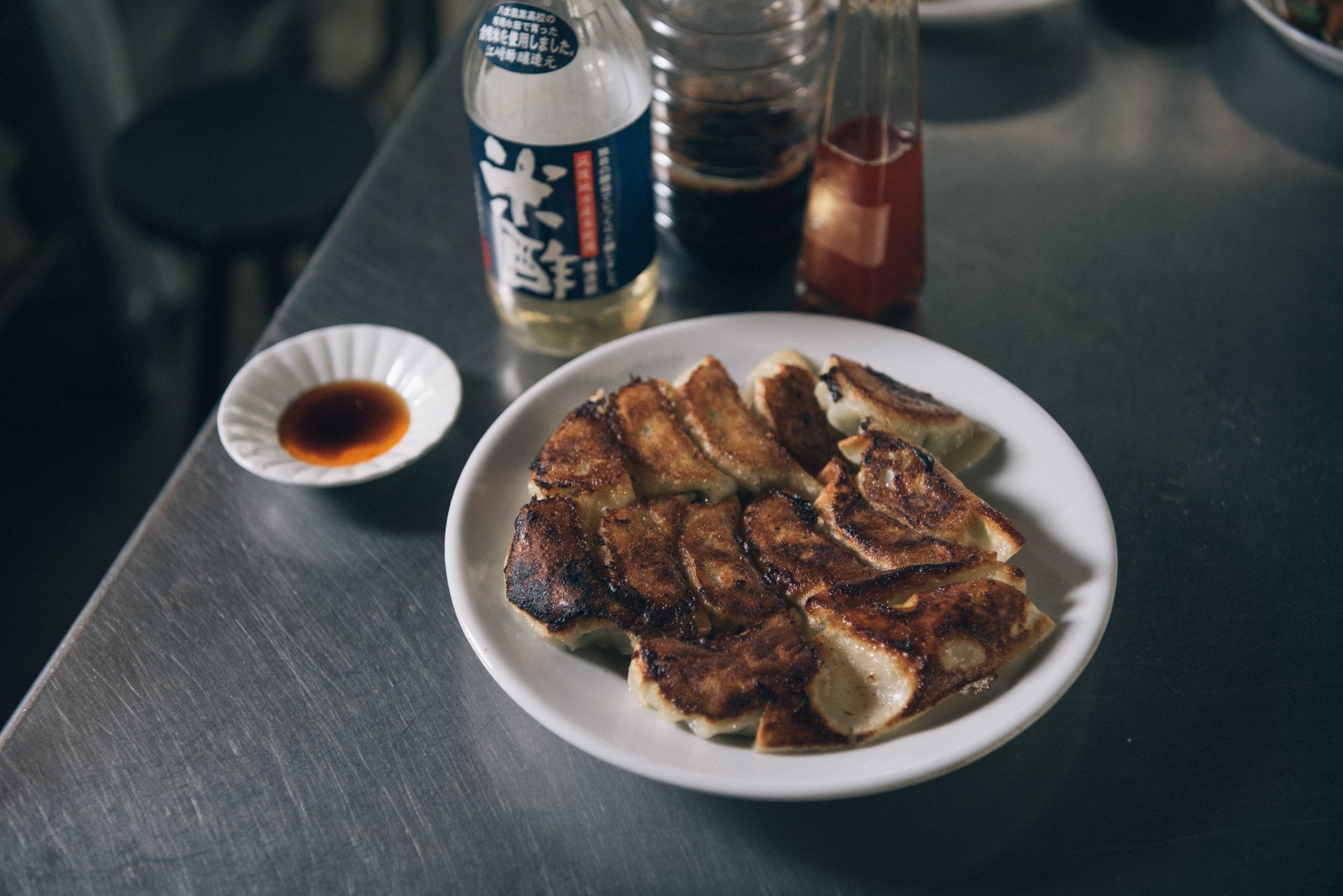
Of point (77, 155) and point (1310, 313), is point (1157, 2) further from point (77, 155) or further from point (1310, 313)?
point (77, 155)

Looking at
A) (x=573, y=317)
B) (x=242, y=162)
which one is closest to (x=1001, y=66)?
(x=573, y=317)

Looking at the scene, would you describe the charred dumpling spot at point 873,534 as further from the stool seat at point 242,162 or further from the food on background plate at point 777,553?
the stool seat at point 242,162

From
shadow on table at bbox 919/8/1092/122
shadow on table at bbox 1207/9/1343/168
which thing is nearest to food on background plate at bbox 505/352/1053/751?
shadow on table at bbox 919/8/1092/122

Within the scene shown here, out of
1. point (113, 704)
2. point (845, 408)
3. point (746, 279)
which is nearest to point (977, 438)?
point (845, 408)

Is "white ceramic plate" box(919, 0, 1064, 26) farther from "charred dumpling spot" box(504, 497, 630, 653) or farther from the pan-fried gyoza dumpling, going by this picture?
"charred dumpling spot" box(504, 497, 630, 653)

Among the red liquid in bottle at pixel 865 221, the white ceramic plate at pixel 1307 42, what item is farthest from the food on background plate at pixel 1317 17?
the red liquid in bottle at pixel 865 221
